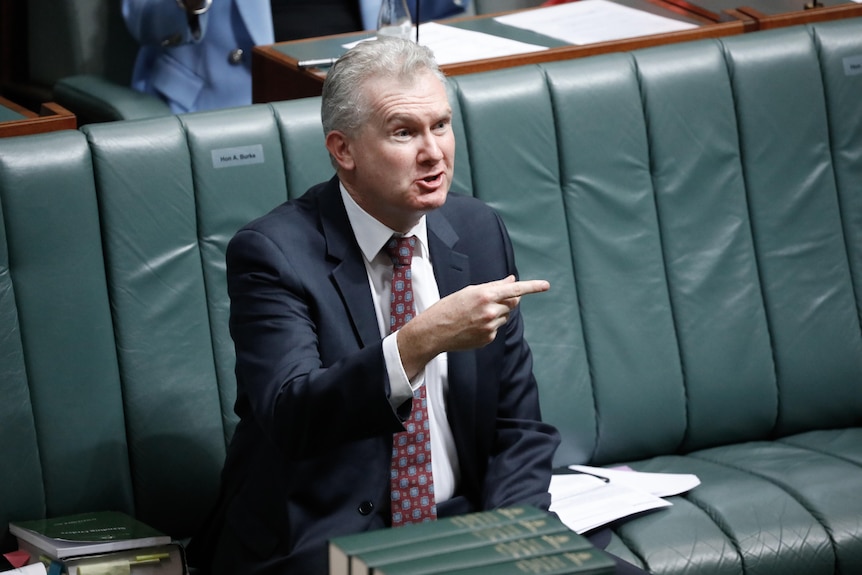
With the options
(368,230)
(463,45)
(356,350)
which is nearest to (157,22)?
(463,45)

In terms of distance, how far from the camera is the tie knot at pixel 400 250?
211 centimetres

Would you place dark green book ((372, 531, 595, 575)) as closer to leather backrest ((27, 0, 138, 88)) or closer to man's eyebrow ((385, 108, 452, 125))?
man's eyebrow ((385, 108, 452, 125))

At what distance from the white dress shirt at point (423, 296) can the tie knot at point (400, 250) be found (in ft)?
0.04

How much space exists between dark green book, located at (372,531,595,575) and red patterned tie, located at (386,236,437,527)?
764 mm

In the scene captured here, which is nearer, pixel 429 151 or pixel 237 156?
pixel 429 151

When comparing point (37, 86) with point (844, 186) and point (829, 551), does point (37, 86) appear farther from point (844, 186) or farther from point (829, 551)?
point (829, 551)

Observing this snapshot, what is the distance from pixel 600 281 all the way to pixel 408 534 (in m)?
1.43

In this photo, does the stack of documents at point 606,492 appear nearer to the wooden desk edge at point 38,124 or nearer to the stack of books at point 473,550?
the stack of books at point 473,550

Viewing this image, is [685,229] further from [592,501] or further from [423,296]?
[423,296]

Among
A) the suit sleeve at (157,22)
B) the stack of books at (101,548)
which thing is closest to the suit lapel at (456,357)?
the stack of books at (101,548)

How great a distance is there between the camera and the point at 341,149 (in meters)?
2.12

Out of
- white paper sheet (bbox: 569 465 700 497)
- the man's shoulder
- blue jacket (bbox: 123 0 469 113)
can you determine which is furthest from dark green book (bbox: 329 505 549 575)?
blue jacket (bbox: 123 0 469 113)

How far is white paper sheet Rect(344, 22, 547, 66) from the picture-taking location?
9.42 ft

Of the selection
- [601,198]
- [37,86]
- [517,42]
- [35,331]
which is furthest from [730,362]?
[37,86]
